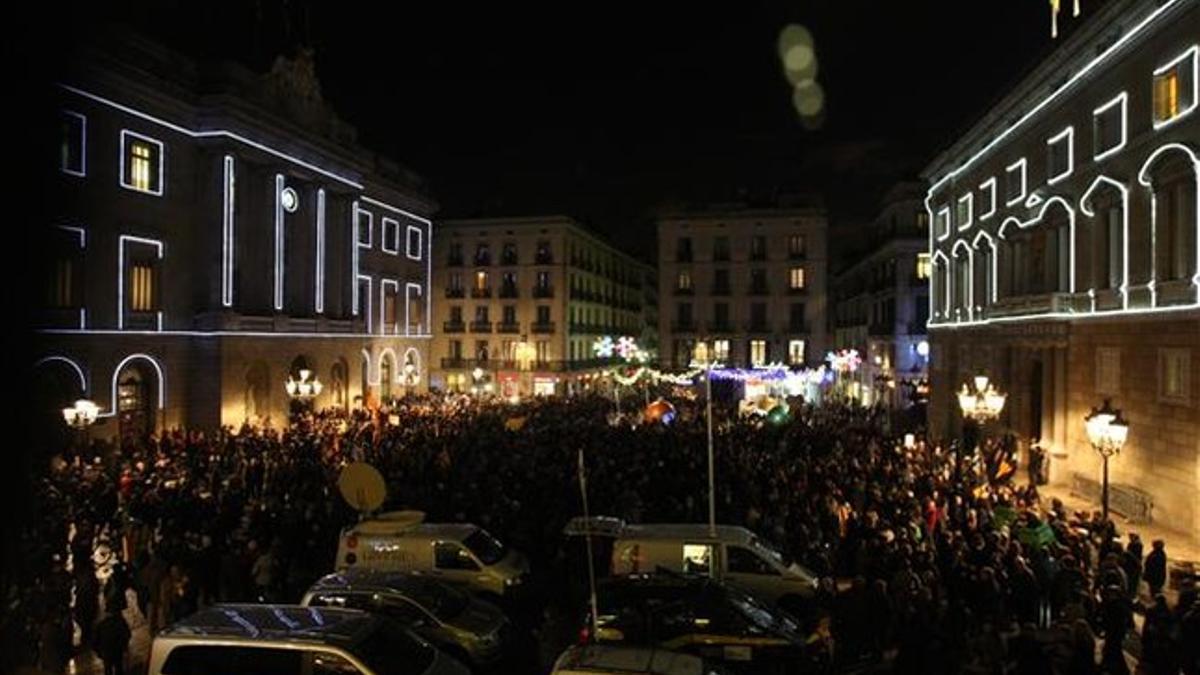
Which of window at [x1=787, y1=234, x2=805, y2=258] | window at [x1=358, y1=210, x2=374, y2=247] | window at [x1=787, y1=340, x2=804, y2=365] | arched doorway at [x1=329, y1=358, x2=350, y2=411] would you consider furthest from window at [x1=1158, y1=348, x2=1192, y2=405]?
window at [x1=787, y1=234, x2=805, y2=258]

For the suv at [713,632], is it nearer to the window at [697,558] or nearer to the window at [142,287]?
the window at [697,558]

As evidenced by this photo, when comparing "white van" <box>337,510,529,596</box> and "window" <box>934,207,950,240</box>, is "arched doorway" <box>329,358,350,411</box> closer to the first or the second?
"window" <box>934,207,950,240</box>

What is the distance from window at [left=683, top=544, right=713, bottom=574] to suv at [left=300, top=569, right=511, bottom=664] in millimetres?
2963

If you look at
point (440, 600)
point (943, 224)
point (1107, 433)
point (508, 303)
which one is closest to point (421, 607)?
point (440, 600)

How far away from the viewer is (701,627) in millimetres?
11016

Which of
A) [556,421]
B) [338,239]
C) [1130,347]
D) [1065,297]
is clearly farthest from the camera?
[338,239]

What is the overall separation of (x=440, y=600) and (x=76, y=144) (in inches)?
1033

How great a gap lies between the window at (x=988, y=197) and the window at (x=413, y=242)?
34.8 meters

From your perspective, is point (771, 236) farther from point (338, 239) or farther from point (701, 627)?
point (701, 627)

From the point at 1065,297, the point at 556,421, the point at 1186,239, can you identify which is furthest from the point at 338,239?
the point at 1186,239

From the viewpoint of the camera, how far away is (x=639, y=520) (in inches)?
741

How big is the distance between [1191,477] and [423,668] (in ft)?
57.4

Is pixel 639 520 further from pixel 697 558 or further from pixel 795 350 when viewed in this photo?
pixel 795 350

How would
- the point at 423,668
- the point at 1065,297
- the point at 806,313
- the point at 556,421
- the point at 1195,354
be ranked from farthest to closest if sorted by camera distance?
the point at 806,313
the point at 556,421
the point at 1065,297
the point at 1195,354
the point at 423,668
